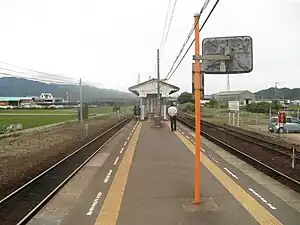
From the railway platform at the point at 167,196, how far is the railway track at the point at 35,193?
8.4 inches

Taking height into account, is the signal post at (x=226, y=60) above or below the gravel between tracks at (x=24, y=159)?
above

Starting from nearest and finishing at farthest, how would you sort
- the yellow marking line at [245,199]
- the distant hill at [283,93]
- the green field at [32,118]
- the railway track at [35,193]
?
the yellow marking line at [245,199] → the railway track at [35,193] → the green field at [32,118] → the distant hill at [283,93]

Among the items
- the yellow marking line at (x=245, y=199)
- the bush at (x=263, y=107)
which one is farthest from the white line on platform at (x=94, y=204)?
the bush at (x=263, y=107)

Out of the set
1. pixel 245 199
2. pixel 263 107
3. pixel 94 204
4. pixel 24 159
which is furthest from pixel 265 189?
pixel 263 107

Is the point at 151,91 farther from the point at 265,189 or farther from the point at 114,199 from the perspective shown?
the point at 114,199

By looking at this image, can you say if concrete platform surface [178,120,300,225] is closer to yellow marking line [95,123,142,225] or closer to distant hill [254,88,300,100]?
yellow marking line [95,123,142,225]

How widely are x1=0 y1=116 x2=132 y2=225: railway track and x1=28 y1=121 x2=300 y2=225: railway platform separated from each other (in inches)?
8.4

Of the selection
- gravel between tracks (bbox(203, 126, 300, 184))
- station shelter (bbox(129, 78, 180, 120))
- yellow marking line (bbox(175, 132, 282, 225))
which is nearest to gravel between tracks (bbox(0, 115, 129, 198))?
yellow marking line (bbox(175, 132, 282, 225))

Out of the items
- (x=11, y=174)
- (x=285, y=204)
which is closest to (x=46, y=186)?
(x=11, y=174)

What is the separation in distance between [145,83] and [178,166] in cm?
3603

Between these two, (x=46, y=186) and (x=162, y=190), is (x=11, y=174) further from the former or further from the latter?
(x=162, y=190)

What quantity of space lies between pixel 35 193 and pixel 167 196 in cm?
310

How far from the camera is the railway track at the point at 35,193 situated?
819 centimetres

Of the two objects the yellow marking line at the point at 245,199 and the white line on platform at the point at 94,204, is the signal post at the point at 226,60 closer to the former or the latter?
the yellow marking line at the point at 245,199
